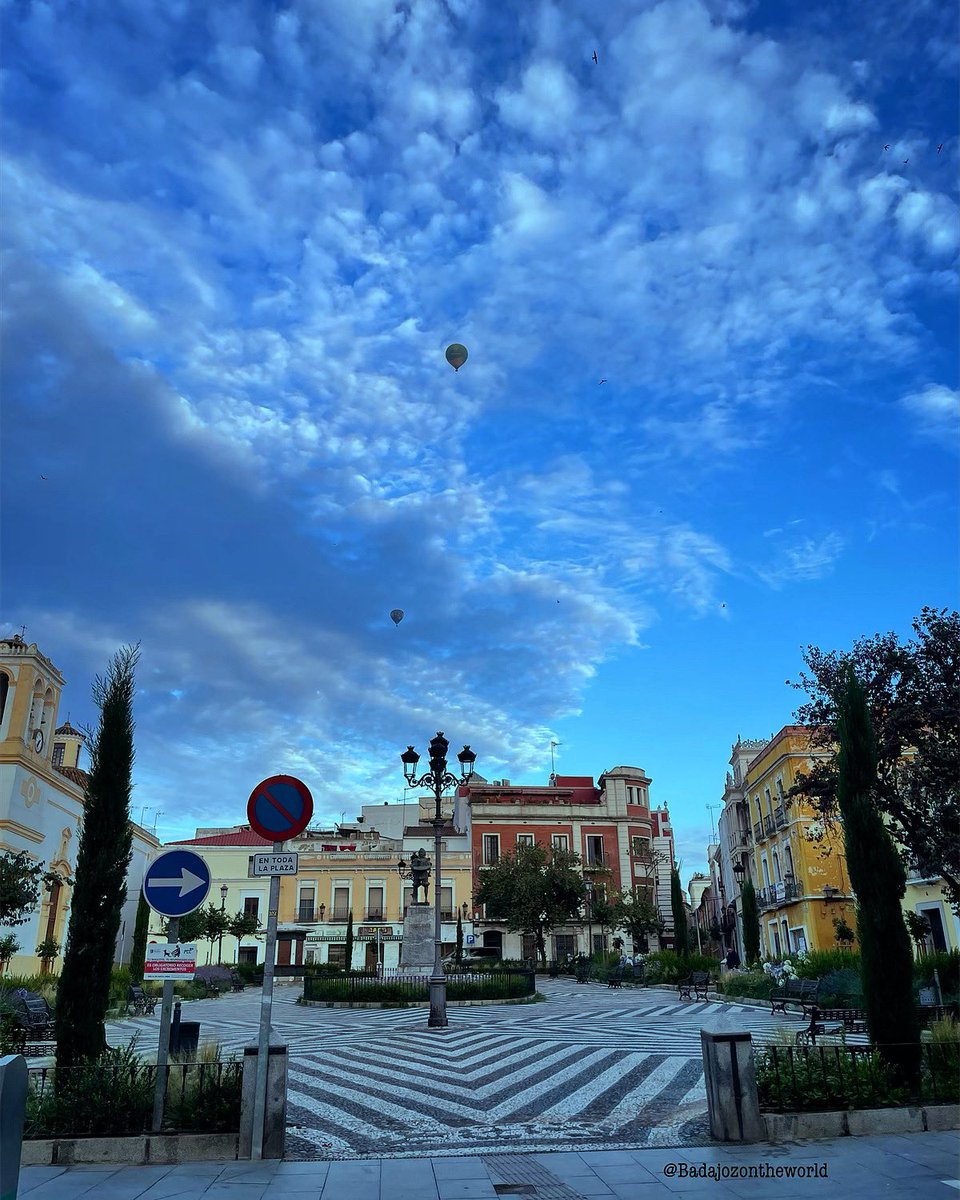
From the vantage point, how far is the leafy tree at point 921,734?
15.8 m

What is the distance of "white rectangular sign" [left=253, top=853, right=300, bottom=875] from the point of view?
6844 millimetres

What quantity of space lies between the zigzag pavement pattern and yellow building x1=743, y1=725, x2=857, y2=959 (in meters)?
23.6

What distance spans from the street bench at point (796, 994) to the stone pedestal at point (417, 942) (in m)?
13.0

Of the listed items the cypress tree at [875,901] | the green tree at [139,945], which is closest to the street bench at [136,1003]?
the green tree at [139,945]

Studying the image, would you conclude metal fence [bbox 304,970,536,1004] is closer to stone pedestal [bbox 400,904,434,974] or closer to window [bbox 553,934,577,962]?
stone pedestal [bbox 400,904,434,974]

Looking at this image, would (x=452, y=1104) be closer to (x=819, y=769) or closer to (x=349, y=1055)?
(x=349, y=1055)

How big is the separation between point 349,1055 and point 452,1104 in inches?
195

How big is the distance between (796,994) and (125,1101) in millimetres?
15655

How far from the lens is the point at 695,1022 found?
60.0ft

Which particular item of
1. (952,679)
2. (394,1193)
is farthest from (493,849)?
(394,1193)

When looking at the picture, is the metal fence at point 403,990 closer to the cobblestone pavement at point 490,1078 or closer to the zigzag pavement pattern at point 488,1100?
the cobblestone pavement at point 490,1078

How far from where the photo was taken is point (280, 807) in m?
6.96

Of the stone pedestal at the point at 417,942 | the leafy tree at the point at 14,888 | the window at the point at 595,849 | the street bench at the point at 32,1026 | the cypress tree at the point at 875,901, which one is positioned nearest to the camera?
the cypress tree at the point at 875,901

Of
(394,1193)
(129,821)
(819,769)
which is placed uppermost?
(819,769)
